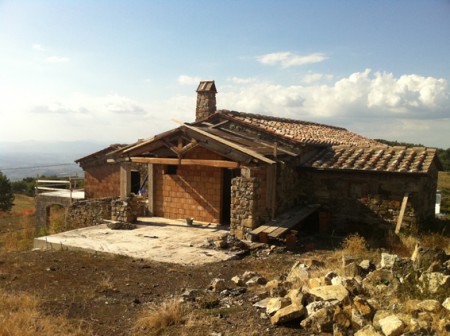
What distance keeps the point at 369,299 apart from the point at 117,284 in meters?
4.80

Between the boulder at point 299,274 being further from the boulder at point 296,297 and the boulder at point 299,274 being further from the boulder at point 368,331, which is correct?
the boulder at point 368,331

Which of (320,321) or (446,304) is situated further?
(320,321)

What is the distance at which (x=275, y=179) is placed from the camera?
12695 mm

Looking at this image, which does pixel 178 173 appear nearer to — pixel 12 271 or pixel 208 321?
pixel 12 271

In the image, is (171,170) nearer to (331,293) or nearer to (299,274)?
(299,274)

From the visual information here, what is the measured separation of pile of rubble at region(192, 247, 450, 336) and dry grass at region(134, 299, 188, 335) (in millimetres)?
1220

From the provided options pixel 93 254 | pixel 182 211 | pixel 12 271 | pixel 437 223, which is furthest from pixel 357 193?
pixel 12 271

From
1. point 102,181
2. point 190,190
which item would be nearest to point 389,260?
point 190,190

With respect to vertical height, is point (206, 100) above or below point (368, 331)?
above

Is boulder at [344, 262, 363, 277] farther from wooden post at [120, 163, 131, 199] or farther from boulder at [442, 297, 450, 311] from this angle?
wooden post at [120, 163, 131, 199]

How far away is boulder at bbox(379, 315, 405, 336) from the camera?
4.37 metres

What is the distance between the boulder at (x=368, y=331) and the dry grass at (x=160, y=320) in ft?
7.89

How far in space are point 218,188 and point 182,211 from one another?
1749 millimetres

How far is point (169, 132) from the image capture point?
42.4 feet
